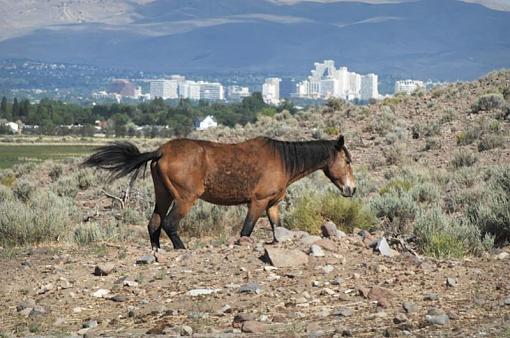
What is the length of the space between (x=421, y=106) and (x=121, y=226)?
22306 millimetres

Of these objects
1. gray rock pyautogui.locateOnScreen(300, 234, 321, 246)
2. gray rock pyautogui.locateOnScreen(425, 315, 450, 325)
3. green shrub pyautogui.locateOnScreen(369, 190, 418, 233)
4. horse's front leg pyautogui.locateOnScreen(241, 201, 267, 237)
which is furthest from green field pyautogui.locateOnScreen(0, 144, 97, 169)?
gray rock pyautogui.locateOnScreen(425, 315, 450, 325)

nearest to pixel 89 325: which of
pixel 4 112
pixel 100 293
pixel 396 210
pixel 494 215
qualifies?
pixel 100 293

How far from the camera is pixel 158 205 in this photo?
46.4 ft

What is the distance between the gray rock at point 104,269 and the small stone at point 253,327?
2771 millimetres

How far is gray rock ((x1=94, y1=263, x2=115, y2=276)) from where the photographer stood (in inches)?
467

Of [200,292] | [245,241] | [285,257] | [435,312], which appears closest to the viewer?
[435,312]

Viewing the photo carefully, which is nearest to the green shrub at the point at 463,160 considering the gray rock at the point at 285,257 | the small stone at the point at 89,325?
the gray rock at the point at 285,257

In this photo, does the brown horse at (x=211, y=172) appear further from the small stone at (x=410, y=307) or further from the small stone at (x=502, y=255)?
the small stone at (x=410, y=307)

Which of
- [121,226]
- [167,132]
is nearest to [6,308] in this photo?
[121,226]

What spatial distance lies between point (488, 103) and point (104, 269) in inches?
949

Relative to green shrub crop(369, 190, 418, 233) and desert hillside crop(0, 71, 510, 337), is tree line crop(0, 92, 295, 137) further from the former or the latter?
desert hillside crop(0, 71, 510, 337)

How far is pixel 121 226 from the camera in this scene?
18672mm

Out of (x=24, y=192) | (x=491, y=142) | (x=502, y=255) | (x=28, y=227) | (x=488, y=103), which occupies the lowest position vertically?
(x=24, y=192)

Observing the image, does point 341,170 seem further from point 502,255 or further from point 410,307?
point 410,307
